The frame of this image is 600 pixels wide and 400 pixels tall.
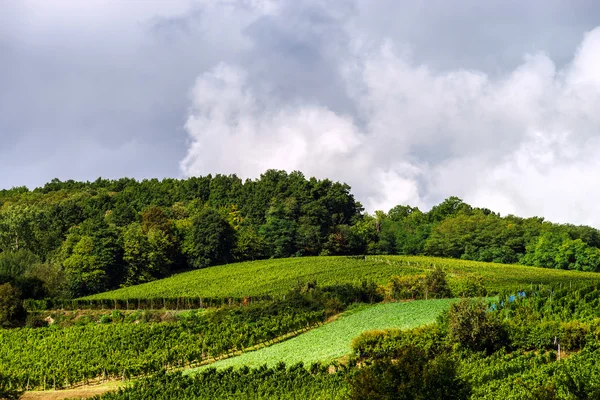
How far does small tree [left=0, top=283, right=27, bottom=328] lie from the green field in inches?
449

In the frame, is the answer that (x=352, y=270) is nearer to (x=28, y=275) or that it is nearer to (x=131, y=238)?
(x=131, y=238)

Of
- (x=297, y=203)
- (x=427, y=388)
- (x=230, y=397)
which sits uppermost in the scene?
(x=297, y=203)

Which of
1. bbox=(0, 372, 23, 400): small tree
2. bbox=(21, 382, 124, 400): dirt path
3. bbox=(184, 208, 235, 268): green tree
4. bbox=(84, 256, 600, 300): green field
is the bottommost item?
bbox=(21, 382, 124, 400): dirt path

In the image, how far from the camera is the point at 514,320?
2748cm

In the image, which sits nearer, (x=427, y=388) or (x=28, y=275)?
(x=427, y=388)

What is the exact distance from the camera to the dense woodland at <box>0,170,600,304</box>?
72062mm

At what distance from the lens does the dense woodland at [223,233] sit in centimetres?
7206

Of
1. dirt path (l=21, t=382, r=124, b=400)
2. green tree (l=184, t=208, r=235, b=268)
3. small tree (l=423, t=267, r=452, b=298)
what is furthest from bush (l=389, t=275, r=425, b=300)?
green tree (l=184, t=208, r=235, b=268)

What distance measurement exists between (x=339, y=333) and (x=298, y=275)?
29.2m

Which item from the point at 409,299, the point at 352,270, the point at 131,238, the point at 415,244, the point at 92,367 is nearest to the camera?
the point at 92,367

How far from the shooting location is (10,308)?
163ft

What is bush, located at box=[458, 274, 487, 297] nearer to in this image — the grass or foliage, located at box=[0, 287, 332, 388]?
the grass

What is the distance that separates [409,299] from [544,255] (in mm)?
38951

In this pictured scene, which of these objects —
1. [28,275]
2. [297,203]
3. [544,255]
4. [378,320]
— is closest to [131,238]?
[28,275]
